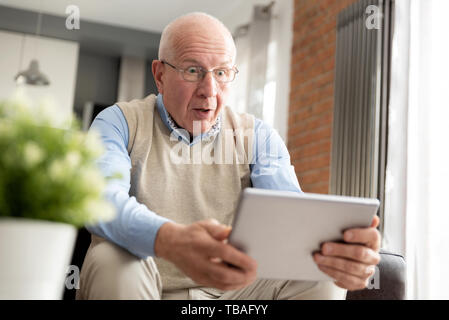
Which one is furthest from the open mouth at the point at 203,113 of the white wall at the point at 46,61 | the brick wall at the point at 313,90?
the white wall at the point at 46,61

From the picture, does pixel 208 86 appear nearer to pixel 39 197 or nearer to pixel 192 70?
Result: pixel 192 70

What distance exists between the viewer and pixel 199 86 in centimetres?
151

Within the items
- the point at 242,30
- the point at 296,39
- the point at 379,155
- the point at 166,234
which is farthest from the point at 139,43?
the point at 166,234

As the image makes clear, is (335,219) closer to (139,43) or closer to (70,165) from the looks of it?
(70,165)

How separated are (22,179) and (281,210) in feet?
1.34

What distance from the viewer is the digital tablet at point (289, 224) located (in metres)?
0.84

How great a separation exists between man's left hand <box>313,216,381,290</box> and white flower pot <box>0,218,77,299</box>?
486 mm

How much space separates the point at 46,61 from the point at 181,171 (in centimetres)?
522

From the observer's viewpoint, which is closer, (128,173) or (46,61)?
(128,173)

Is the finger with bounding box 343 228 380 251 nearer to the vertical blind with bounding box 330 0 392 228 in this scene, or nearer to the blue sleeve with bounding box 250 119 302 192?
the blue sleeve with bounding box 250 119 302 192

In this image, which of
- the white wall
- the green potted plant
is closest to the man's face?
the green potted plant

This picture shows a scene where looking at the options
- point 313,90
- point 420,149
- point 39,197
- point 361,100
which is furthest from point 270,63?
point 39,197

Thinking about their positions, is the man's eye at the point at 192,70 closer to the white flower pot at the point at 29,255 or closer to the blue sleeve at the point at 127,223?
the blue sleeve at the point at 127,223
